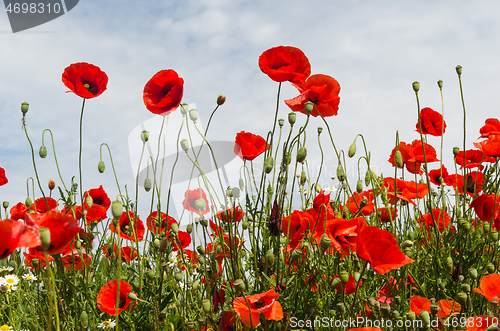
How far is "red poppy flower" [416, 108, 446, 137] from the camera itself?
208cm

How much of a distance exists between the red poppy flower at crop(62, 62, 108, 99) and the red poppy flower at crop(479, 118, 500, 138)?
6.52ft

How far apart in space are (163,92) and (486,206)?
56.4 inches

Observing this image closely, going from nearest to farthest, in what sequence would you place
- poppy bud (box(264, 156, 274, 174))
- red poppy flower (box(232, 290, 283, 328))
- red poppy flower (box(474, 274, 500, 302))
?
red poppy flower (box(232, 290, 283, 328)) < red poppy flower (box(474, 274, 500, 302)) < poppy bud (box(264, 156, 274, 174))

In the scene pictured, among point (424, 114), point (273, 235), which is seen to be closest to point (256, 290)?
point (273, 235)

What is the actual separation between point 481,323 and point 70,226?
1240 millimetres

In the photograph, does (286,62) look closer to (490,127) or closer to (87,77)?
(87,77)

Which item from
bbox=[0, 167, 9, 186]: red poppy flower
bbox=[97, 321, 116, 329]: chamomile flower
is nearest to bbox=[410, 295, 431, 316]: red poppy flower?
bbox=[97, 321, 116, 329]: chamomile flower

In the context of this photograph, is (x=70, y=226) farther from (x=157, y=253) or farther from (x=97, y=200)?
(x=97, y=200)

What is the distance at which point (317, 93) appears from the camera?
1.50 m

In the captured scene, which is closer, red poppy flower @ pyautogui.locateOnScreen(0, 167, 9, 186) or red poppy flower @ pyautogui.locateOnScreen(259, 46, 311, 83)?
red poppy flower @ pyautogui.locateOnScreen(259, 46, 311, 83)

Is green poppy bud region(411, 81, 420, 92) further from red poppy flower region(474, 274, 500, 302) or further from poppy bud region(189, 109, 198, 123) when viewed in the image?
poppy bud region(189, 109, 198, 123)

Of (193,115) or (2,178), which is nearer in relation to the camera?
(193,115)

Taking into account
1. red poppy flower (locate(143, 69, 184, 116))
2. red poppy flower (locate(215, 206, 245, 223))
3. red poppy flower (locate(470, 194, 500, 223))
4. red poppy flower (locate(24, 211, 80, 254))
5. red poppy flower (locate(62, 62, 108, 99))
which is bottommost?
red poppy flower (locate(470, 194, 500, 223))

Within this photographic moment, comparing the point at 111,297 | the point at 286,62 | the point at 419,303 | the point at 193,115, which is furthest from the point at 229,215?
the point at 419,303
